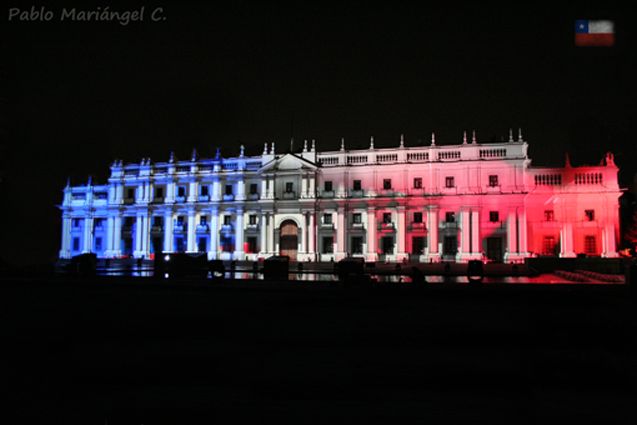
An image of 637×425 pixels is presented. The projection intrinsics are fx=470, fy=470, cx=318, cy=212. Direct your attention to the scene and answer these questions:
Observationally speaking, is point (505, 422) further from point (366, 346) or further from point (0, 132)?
point (0, 132)

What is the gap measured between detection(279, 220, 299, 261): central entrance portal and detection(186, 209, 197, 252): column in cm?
996

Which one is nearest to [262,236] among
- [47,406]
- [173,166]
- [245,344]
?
[173,166]

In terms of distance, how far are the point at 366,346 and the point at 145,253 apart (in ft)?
162

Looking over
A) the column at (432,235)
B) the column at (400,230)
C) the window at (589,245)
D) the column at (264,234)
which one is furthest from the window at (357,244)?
the window at (589,245)

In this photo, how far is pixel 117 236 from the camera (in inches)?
2147

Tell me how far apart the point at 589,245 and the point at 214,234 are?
36.3 meters

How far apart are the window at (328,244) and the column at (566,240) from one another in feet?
68.6

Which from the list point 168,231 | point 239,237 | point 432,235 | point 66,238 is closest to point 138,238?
point 168,231

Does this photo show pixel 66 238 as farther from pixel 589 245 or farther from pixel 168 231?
pixel 589 245

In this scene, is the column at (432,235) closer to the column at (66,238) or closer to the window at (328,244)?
the window at (328,244)

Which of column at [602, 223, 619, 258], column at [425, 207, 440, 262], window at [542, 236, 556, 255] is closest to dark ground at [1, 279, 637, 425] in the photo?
column at [425, 207, 440, 262]

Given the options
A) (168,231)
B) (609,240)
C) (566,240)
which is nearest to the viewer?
(609,240)

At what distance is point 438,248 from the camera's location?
44125 millimetres

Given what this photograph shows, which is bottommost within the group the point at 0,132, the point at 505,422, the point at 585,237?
the point at 505,422
